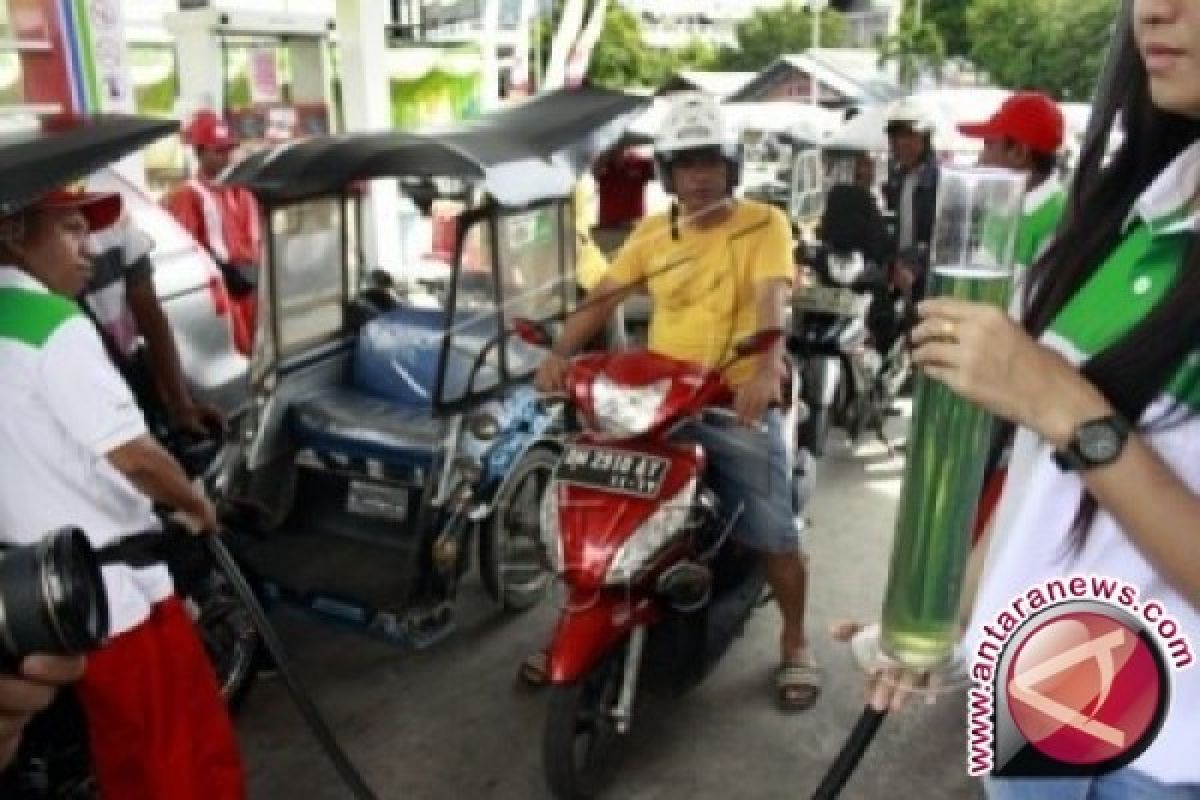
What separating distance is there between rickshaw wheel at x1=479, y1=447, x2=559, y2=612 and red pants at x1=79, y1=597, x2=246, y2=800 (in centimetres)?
149

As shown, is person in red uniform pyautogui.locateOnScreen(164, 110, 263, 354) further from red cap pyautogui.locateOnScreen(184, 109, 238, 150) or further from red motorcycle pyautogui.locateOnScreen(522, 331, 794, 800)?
red motorcycle pyautogui.locateOnScreen(522, 331, 794, 800)

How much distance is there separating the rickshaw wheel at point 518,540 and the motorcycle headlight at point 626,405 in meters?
0.95

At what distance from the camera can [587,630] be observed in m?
2.60

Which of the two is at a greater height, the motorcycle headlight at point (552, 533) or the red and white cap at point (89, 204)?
the red and white cap at point (89, 204)

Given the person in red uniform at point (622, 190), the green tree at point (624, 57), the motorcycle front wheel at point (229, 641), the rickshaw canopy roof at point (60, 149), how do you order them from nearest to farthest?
the rickshaw canopy roof at point (60, 149) < the motorcycle front wheel at point (229, 641) < the person in red uniform at point (622, 190) < the green tree at point (624, 57)

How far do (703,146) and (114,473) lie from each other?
70.7 inches

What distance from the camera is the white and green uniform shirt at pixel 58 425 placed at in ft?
6.31

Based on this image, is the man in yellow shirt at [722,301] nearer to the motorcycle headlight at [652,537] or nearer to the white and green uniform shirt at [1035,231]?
the motorcycle headlight at [652,537]

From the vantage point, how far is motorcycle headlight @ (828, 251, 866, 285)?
229 inches

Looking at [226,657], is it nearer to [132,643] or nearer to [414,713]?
[414,713]

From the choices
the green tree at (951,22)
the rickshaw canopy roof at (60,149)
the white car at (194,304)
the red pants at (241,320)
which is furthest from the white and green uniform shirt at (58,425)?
the green tree at (951,22)

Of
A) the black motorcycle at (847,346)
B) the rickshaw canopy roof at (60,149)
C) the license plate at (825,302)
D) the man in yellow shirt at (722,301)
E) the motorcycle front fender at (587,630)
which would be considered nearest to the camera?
the rickshaw canopy roof at (60,149)

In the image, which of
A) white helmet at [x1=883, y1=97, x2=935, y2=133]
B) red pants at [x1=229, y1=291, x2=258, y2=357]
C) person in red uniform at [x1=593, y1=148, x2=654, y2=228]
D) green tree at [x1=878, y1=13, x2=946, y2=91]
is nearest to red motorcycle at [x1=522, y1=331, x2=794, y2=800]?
red pants at [x1=229, y1=291, x2=258, y2=357]

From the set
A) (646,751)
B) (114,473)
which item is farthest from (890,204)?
(114,473)
